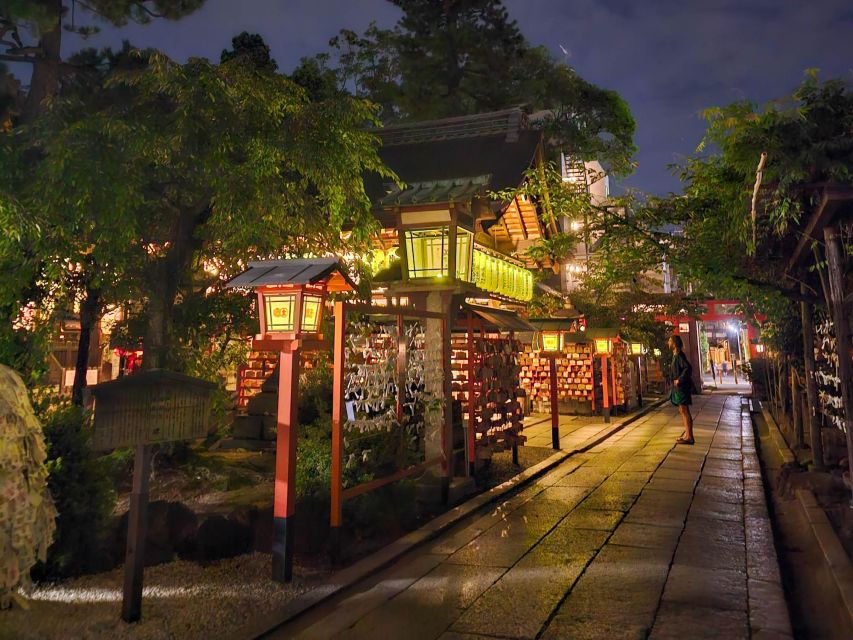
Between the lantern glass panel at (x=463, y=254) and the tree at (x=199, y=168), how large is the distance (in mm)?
1671

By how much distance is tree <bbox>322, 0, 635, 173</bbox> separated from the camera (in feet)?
79.0

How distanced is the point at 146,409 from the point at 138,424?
141mm

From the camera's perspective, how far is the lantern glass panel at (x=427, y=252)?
9211mm

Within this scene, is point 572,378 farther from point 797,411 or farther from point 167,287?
point 167,287

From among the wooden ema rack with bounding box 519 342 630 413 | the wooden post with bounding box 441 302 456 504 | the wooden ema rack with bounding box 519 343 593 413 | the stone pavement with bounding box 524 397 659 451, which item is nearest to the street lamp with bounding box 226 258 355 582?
the wooden post with bounding box 441 302 456 504

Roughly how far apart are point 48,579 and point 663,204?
10.7m

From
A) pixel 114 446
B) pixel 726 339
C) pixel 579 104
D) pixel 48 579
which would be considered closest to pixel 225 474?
pixel 48 579

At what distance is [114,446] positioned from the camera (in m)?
4.50

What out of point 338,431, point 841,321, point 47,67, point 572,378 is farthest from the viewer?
point 572,378

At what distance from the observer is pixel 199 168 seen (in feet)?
25.5

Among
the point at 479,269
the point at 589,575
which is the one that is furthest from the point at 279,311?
the point at 479,269

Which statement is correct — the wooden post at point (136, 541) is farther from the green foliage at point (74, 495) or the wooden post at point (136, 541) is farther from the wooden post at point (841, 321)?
the wooden post at point (841, 321)

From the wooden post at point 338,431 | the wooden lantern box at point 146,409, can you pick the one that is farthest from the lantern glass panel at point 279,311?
the wooden lantern box at point 146,409

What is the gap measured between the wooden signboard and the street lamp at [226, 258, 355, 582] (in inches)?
42.5
